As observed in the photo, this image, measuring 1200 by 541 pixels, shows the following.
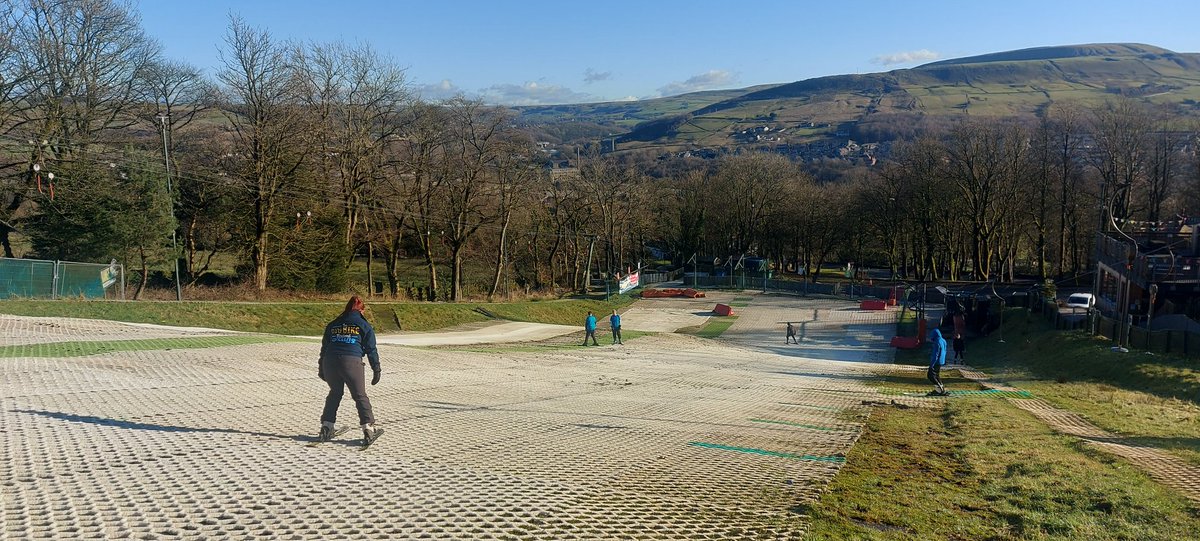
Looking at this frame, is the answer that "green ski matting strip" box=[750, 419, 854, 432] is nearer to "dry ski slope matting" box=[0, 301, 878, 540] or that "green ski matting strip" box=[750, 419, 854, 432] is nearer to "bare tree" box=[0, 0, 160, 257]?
"dry ski slope matting" box=[0, 301, 878, 540]

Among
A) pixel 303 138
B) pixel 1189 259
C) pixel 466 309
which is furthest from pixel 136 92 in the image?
pixel 1189 259

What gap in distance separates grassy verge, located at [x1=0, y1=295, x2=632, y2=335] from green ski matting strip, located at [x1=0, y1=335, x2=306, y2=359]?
21.6ft

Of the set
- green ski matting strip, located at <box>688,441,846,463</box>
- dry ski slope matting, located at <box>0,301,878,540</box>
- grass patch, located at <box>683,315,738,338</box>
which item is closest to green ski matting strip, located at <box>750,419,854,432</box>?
dry ski slope matting, located at <box>0,301,878,540</box>

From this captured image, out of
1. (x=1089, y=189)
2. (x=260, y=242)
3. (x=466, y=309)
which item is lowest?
(x=466, y=309)

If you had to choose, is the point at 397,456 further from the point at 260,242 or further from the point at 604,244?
the point at 604,244

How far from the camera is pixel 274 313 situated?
29188 mm

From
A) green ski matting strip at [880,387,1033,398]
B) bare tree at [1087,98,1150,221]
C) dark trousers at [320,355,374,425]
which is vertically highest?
bare tree at [1087,98,1150,221]

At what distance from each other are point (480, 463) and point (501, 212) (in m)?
46.0

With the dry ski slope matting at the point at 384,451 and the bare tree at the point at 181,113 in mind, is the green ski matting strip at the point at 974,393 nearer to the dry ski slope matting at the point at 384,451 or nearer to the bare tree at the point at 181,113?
the dry ski slope matting at the point at 384,451

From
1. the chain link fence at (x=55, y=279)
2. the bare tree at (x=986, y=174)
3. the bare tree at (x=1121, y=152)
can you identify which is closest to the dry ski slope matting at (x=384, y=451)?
the chain link fence at (x=55, y=279)

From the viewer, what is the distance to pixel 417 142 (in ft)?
160

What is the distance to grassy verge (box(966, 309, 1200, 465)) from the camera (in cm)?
1299

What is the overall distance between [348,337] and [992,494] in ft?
25.2

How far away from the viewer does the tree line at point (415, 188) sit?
115 feet
